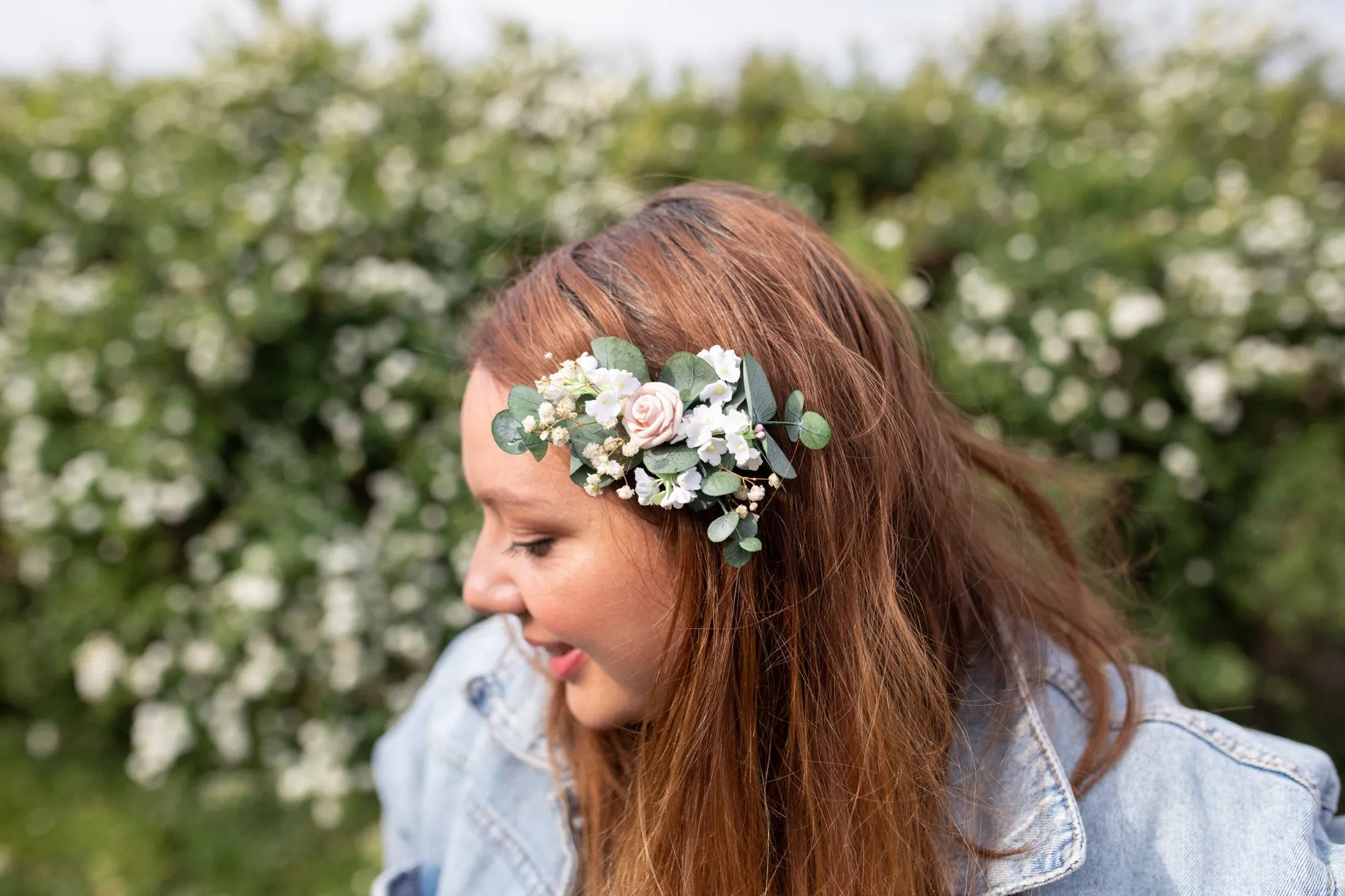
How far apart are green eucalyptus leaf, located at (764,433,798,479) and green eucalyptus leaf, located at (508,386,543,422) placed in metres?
0.29

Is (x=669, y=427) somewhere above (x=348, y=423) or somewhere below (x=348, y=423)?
above

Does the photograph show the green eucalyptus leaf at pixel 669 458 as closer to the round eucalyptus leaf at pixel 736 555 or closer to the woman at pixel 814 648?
the woman at pixel 814 648

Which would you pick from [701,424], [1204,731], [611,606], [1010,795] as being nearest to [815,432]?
[701,424]

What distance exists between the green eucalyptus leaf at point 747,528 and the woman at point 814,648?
17mm

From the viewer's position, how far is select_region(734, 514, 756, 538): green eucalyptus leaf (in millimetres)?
1068

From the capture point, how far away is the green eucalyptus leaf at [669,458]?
1038mm

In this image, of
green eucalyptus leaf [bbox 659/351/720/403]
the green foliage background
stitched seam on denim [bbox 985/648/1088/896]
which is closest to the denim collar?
stitched seam on denim [bbox 985/648/1088/896]

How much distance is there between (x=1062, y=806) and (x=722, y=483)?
75 cm

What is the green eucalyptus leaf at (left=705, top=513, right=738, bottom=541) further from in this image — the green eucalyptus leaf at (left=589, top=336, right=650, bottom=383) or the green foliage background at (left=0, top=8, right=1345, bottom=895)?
the green foliage background at (left=0, top=8, right=1345, bottom=895)

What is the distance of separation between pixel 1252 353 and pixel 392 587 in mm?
3317

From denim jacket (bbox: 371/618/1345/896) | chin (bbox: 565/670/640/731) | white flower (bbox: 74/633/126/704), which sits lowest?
white flower (bbox: 74/633/126/704)

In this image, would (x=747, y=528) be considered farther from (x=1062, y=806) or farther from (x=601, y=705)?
(x=1062, y=806)

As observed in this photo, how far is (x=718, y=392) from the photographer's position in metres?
1.05

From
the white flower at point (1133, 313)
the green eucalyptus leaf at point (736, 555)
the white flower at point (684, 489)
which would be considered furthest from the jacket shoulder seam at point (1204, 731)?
the white flower at point (1133, 313)
